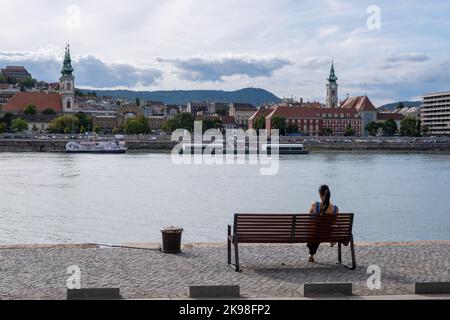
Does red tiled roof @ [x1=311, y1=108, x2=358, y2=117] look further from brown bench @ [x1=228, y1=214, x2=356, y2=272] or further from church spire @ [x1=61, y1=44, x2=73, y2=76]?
brown bench @ [x1=228, y1=214, x2=356, y2=272]

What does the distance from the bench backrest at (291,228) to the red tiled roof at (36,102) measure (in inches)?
5282

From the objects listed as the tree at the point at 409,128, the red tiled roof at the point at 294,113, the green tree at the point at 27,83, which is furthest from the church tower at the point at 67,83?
the tree at the point at 409,128

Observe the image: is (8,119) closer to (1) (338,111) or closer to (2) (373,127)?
(1) (338,111)

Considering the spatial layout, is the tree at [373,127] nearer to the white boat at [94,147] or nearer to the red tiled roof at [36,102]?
the red tiled roof at [36,102]

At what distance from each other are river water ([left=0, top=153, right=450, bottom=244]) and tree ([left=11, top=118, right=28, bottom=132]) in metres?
78.9

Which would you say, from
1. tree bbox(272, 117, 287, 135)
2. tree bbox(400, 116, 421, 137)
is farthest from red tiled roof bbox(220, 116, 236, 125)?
tree bbox(400, 116, 421, 137)

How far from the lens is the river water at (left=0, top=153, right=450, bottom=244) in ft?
58.7

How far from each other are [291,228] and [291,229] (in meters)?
0.01

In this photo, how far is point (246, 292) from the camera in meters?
6.50

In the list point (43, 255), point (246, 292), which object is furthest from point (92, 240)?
point (246, 292)

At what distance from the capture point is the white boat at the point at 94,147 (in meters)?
82.9

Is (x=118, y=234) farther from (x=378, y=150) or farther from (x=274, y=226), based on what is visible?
(x=378, y=150)

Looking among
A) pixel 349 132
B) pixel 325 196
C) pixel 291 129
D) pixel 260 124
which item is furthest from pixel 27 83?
pixel 325 196

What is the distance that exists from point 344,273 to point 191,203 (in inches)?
742
